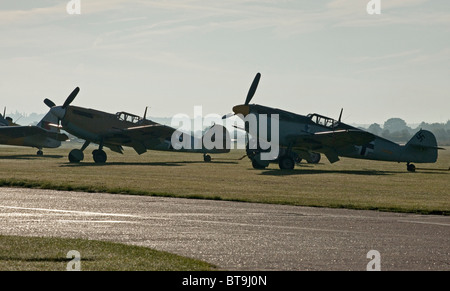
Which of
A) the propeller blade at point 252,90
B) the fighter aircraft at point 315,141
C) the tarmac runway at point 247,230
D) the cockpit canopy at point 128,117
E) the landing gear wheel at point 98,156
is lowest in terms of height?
the tarmac runway at point 247,230

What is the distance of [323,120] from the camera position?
40344mm

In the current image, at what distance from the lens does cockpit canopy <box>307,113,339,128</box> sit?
40188 mm

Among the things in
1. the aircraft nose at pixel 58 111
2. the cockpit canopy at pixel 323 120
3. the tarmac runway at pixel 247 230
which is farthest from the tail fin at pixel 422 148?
the tarmac runway at pixel 247 230

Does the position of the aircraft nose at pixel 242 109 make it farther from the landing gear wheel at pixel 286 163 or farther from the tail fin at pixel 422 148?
the tail fin at pixel 422 148

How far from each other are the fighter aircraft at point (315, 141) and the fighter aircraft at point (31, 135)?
74.2 ft

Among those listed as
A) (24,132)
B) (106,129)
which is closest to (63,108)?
(106,129)

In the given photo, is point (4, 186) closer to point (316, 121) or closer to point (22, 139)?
point (316, 121)

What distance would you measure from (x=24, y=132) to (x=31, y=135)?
1766 millimetres

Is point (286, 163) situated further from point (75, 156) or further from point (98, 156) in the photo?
point (75, 156)

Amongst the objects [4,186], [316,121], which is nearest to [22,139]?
[316,121]

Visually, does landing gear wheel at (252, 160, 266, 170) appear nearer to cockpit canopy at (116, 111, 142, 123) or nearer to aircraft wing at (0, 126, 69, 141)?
cockpit canopy at (116, 111, 142, 123)

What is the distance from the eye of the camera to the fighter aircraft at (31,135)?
179 ft

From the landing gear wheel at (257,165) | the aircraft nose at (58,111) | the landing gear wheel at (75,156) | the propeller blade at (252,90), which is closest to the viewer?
the propeller blade at (252,90)
